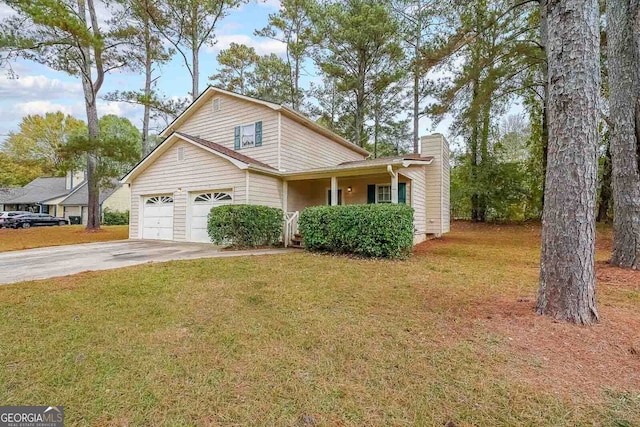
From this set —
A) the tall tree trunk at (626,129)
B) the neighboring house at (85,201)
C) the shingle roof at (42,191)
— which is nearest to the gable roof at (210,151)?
the tall tree trunk at (626,129)

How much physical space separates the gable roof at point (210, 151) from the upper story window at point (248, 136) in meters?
1.03

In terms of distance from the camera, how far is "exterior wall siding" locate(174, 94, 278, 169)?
1202 centimetres

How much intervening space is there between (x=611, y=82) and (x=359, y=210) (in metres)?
5.94

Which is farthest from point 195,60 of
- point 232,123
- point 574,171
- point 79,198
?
point 574,171

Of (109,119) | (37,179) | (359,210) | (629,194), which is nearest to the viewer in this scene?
(629,194)

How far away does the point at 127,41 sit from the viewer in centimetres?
1667

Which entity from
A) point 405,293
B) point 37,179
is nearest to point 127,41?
point 405,293

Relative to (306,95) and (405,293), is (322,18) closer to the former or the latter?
(306,95)

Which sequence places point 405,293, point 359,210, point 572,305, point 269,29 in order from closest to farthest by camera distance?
point 572,305 → point 405,293 → point 359,210 → point 269,29

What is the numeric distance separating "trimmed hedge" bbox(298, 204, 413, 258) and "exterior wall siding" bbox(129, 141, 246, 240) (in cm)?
340

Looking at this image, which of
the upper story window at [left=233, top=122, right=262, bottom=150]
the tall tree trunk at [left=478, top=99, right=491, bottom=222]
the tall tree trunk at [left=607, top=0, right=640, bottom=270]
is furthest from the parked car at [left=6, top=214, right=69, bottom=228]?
the tall tree trunk at [left=607, top=0, right=640, bottom=270]

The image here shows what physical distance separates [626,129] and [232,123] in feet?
40.5

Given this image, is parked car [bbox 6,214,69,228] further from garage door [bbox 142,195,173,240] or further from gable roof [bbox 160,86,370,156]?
garage door [bbox 142,195,173,240]

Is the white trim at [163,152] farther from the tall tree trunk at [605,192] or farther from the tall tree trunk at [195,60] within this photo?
the tall tree trunk at [605,192]
